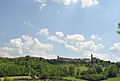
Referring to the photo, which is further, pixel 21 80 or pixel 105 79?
pixel 105 79

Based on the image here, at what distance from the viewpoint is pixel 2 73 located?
645 ft

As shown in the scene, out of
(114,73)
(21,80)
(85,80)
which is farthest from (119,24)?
(114,73)

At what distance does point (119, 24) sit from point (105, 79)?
593ft

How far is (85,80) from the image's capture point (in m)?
187

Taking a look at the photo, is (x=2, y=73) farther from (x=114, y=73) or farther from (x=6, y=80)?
(x=114, y=73)

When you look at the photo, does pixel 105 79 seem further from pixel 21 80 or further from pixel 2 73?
pixel 2 73

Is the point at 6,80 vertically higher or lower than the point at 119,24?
lower

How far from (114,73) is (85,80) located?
32443 millimetres

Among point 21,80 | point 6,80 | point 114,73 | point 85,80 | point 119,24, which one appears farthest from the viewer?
point 114,73

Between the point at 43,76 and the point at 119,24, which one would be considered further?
the point at 43,76

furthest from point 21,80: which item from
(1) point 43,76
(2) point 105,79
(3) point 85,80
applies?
(2) point 105,79

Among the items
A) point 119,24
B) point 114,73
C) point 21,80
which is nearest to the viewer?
point 119,24

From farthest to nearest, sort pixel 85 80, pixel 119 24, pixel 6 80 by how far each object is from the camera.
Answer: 1. pixel 85 80
2. pixel 6 80
3. pixel 119 24

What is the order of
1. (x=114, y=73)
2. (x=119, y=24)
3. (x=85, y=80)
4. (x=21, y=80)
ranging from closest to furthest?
(x=119, y=24), (x=21, y=80), (x=85, y=80), (x=114, y=73)
